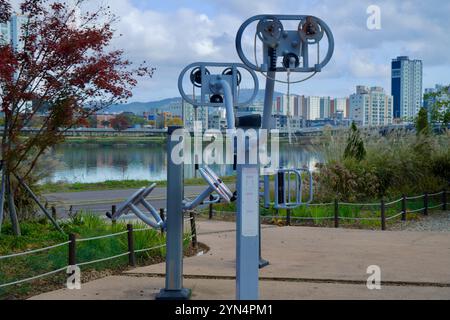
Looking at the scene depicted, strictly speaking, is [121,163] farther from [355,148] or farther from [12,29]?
[12,29]

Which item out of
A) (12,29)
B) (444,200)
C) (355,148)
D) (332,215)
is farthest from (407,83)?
(12,29)

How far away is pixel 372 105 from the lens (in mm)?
36188

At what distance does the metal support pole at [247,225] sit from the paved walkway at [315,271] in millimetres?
1404

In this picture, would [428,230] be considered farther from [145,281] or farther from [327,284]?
[145,281]

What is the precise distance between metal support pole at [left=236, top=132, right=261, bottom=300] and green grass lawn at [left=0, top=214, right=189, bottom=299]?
2.89 metres

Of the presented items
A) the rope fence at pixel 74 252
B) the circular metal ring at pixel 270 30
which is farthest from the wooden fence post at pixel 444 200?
the circular metal ring at pixel 270 30

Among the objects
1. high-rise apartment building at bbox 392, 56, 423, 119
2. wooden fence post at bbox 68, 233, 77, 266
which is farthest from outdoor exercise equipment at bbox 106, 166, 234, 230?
high-rise apartment building at bbox 392, 56, 423, 119

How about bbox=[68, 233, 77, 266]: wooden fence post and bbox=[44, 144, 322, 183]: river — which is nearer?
bbox=[68, 233, 77, 266]: wooden fence post

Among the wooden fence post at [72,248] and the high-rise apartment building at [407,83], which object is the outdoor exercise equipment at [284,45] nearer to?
the wooden fence post at [72,248]

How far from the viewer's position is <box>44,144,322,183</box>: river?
68.2ft

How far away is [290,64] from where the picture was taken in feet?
25.3

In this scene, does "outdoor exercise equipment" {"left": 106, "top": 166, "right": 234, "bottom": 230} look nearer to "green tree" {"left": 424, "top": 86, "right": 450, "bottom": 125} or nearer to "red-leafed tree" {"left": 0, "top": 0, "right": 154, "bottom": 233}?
"red-leafed tree" {"left": 0, "top": 0, "right": 154, "bottom": 233}

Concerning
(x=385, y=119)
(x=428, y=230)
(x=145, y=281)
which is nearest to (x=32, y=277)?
(x=145, y=281)
